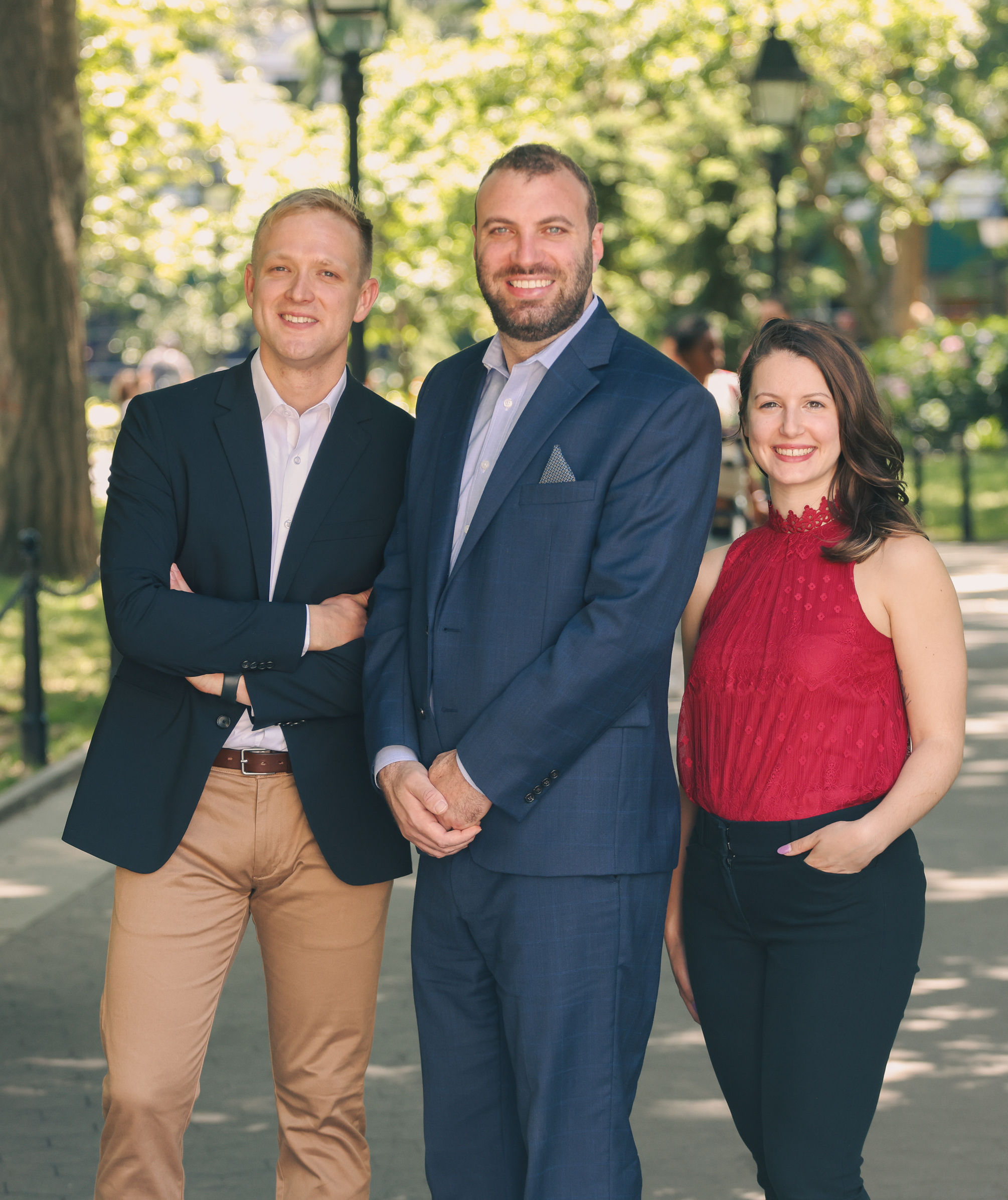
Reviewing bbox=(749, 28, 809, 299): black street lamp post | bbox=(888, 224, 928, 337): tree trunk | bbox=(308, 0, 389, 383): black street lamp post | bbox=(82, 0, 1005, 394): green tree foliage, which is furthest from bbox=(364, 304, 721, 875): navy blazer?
bbox=(888, 224, 928, 337): tree trunk

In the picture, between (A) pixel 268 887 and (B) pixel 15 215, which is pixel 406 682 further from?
(B) pixel 15 215

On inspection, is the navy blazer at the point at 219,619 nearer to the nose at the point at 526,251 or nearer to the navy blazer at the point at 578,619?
the navy blazer at the point at 578,619

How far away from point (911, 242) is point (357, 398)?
3818cm

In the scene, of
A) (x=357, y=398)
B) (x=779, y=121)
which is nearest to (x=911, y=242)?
(x=779, y=121)

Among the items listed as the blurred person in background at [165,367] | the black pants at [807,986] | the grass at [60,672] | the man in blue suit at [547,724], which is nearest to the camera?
the black pants at [807,986]

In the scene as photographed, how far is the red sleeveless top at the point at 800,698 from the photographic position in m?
2.96

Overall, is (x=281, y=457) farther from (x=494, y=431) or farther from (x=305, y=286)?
(x=494, y=431)

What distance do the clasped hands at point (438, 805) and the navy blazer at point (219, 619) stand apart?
0.32 meters

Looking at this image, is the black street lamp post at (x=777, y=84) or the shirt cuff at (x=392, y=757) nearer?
the shirt cuff at (x=392, y=757)

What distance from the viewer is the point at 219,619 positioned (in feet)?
10.7

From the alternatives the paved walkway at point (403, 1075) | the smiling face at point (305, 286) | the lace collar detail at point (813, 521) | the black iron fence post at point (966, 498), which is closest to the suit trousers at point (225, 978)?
the paved walkway at point (403, 1075)

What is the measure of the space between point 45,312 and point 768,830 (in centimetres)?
1249

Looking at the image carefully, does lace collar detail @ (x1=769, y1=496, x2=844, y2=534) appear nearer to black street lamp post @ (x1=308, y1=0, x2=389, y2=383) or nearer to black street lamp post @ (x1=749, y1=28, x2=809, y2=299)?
black street lamp post @ (x1=308, y1=0, x2=389, y2=383)

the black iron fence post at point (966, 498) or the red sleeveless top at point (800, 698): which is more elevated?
the black iron fence post at point (966, 498)
